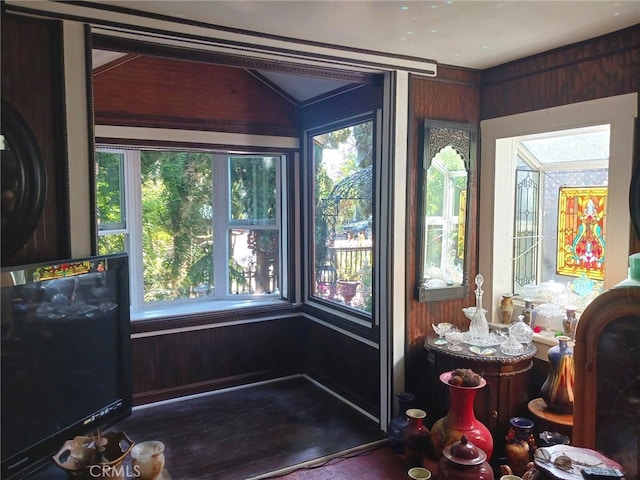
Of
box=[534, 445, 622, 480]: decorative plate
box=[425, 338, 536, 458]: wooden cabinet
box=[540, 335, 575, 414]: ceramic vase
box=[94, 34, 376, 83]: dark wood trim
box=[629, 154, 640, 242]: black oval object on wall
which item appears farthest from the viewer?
box=[425, 338, 536, 458]: wooden cabinet

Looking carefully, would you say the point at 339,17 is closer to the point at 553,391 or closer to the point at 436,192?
the point at 436,192

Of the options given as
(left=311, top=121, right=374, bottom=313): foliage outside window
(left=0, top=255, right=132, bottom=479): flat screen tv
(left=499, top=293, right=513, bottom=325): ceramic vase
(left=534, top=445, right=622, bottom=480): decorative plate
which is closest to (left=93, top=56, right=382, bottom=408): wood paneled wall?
(left=311, top=121, right=374, bottom=313): foliage outside window

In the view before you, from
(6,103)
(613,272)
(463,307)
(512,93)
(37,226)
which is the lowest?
(463,307)

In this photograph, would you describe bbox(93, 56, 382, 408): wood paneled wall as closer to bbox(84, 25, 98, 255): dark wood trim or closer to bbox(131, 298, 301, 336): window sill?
bbox(131, 298, 301, 336): window sill

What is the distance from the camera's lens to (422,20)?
2.40 metres

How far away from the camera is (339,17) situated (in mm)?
2346

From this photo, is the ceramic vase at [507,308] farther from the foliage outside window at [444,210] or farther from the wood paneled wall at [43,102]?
the wood paneled wall at [43,102]

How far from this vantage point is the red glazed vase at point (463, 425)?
2602 millimetres

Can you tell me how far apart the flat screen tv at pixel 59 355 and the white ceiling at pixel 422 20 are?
1246mm

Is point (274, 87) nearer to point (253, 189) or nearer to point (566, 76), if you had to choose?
point (253, 189)

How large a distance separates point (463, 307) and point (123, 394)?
2237 millimetres

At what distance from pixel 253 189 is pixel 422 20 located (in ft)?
7.61

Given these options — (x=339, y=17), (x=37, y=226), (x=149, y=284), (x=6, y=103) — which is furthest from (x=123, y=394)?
(x=339, y=17)

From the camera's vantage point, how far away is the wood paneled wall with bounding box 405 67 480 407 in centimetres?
321
